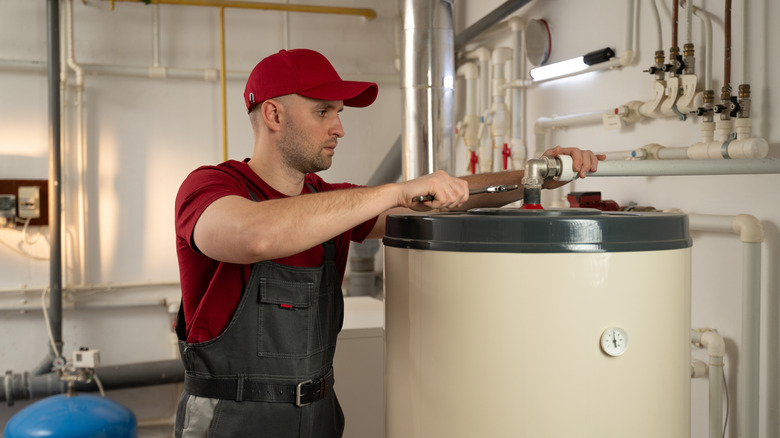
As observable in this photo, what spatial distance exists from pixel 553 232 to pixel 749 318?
33.2 inches

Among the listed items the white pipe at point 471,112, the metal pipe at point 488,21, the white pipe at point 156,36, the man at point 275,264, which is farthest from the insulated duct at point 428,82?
the white pipe at point 156,36

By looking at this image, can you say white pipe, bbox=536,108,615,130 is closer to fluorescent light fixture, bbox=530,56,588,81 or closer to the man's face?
fluorescent light fixture, bbox=530,56,588,81

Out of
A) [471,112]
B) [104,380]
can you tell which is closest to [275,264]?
[471,112]

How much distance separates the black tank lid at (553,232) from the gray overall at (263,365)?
0.33 meters

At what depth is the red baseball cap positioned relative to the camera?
1311mm

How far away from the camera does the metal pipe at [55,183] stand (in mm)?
3084

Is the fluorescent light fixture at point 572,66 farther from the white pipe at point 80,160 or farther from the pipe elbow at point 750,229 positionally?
the white pipe at point 80,160

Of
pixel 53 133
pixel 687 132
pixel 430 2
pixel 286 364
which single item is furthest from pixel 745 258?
pixel 53 133

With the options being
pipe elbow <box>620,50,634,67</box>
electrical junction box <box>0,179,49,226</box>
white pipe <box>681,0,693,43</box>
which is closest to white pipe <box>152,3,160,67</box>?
electrical junction box <box>0,179,49,226</box>

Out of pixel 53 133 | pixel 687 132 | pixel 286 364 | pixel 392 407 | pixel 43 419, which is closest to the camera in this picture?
pixel 392 407

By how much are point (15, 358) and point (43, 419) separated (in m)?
0.82

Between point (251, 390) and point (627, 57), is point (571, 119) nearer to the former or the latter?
point (627, 57)

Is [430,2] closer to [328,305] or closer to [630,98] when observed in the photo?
[630,98]

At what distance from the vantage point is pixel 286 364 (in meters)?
1.26
